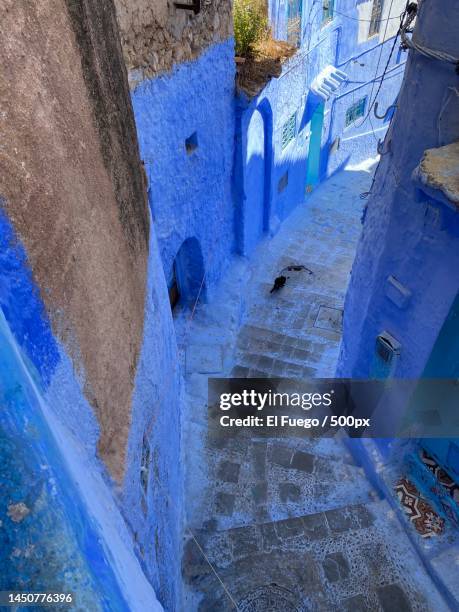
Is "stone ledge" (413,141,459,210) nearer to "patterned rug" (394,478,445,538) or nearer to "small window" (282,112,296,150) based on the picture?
"patterned rug" (394,478,445,538)

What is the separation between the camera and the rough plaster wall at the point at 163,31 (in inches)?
195

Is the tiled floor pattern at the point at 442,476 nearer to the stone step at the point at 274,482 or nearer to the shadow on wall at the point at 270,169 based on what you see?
the stone step at the point at 274,482

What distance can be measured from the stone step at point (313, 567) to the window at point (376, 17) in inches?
469

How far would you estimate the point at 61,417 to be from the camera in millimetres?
2025

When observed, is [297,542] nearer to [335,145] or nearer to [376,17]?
[335,145]

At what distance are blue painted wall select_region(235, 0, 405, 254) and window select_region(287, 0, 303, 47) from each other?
0.16 metres

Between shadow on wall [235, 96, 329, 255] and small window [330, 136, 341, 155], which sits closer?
shadow on wall [235, 96, 329, 255]

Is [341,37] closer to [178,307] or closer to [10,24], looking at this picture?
[178,307]

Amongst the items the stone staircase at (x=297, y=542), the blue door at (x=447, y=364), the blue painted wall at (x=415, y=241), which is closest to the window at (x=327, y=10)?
the blue painted wall at (x=415, y=241)

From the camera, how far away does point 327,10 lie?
1060cm

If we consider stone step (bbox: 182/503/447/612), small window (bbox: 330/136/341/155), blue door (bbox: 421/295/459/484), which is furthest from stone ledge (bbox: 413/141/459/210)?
small window (bbox: 330/136/341/155)

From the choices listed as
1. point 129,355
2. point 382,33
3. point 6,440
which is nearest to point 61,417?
point 6,440

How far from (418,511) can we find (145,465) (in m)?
3.86

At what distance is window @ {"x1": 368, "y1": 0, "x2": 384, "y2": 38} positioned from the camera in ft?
40.1
